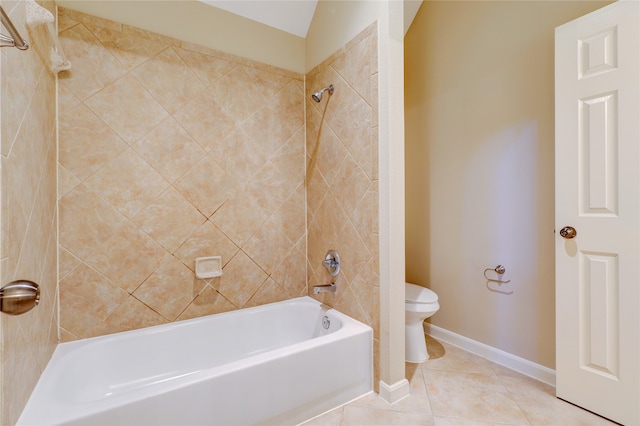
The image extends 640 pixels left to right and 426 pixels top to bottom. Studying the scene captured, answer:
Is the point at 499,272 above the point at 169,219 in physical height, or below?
below

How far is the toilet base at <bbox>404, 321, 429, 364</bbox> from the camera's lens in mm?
2119

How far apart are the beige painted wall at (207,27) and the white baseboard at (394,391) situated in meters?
2.28

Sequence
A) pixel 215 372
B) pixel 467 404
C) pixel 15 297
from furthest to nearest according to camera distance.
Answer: pixel 467 404 → pixel 215 372 → pixel 15 297

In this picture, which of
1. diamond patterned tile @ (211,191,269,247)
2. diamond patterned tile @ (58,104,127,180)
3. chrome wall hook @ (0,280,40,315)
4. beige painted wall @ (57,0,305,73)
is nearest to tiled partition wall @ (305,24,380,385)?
beige painted wall @ (57,0,305,73)

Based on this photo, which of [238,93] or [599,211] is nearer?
[599,211]

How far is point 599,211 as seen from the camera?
150cm

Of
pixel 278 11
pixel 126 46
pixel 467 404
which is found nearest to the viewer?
pixel 467 404

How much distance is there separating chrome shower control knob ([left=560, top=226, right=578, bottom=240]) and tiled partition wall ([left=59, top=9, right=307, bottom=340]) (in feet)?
5.50

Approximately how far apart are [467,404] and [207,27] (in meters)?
2.79

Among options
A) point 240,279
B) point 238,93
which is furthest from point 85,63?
point 240,279

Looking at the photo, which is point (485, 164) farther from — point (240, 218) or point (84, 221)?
point (84, 221)

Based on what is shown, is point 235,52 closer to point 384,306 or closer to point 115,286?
point 115,286

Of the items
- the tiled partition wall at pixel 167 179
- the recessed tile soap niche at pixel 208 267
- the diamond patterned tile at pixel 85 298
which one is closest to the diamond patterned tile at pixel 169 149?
the tiled partition wall at pixel 167 179

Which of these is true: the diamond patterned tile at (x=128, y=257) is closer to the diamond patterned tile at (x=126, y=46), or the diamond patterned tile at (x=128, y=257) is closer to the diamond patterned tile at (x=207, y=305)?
the diamond patterned tile at (x=207, y=305)
